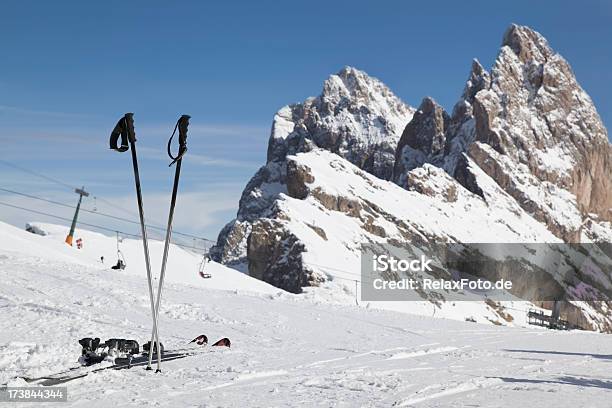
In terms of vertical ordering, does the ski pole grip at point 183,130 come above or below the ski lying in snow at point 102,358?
above

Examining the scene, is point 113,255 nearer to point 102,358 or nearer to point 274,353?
point 274,353

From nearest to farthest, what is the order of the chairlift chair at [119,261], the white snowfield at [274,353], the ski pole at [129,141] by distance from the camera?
the white snowfield at [274,353]
the ski pole at [129,141]
the chairlift chair at [119,261]

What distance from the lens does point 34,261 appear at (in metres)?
27.7

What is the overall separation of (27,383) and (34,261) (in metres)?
20.0

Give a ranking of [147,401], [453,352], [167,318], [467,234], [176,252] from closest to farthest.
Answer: [147,401] → [453,352] → [167,318] → [176,252] → [467,234]

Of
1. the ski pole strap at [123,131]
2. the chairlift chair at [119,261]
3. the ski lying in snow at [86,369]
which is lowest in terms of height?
the ski lying in snow at [86,369]

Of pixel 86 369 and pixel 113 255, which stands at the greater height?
pixel 113 255

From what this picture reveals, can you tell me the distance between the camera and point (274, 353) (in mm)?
13977

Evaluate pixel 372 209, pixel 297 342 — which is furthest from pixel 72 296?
pixel 372 209

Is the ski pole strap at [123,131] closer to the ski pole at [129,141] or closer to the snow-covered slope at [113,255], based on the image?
the ski pole at [129,141]

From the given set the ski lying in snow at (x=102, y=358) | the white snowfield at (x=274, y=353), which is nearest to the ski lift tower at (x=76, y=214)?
the white snowfield at (x=274, y=353)

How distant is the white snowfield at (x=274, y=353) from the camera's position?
30.8 feet

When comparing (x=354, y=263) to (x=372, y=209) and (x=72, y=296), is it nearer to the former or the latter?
(x=372, y=209)

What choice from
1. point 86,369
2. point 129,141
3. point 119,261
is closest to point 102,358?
point 86,369
